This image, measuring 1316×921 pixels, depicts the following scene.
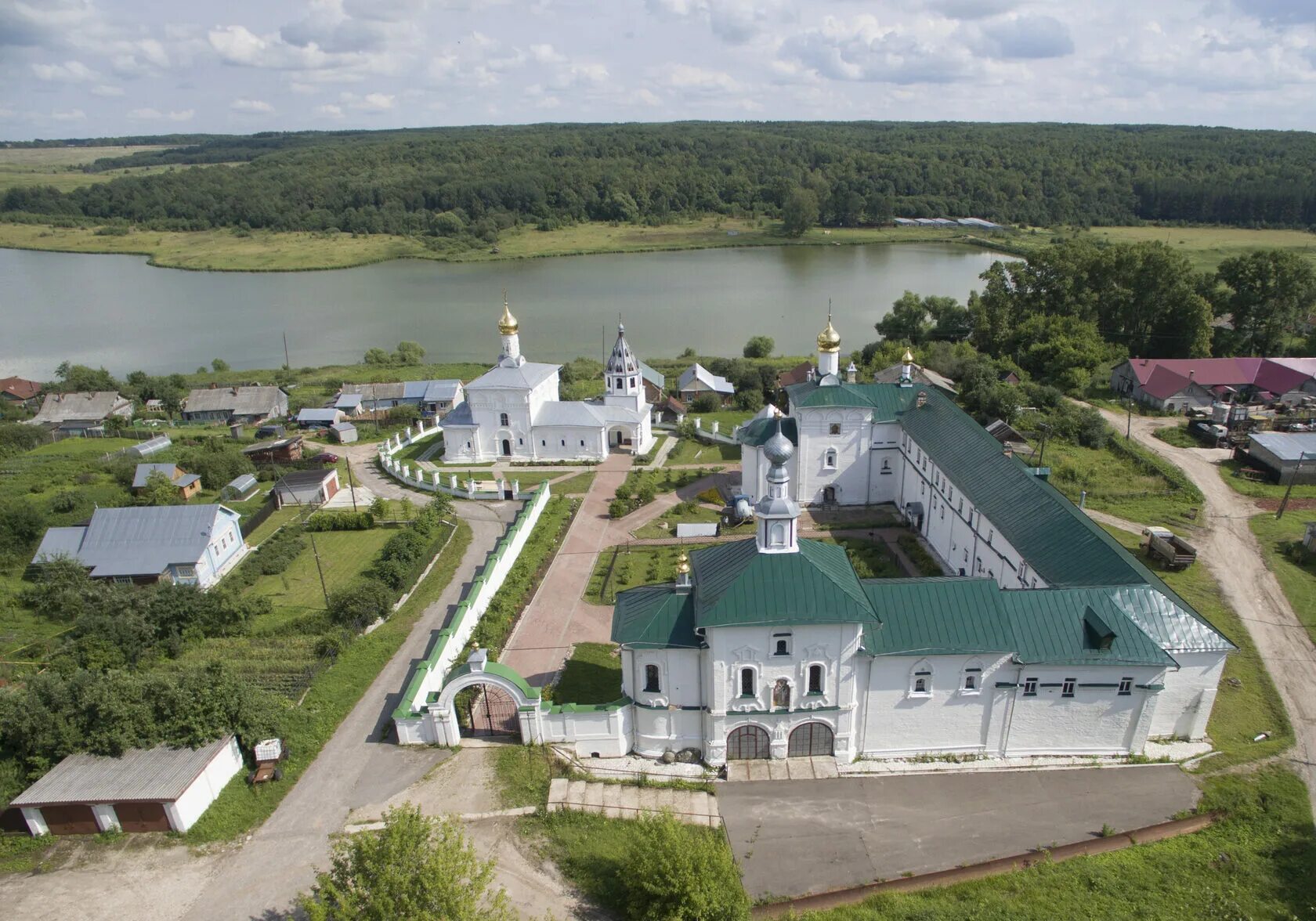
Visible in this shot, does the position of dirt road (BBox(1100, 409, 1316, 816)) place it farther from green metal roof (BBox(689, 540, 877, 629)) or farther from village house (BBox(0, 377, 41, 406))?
village house (BBox(0, 377, 41, 406))

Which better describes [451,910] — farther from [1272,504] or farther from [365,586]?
[1272,504]

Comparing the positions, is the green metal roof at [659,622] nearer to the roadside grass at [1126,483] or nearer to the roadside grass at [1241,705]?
the roadside grass at [1241,705]

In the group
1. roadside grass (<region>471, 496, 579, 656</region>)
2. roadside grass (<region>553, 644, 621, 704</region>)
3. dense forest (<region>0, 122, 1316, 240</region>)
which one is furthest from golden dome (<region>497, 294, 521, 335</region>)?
dense forest (<region>0, 122, 1316, 240</region>)

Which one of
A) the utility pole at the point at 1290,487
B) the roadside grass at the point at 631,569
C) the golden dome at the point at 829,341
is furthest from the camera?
the golden dome at the point at 829,341

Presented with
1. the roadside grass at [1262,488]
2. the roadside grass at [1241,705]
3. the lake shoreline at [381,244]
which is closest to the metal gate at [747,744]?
the roadside grass at [1241,705]

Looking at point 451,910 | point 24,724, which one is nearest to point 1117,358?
point 451,910
